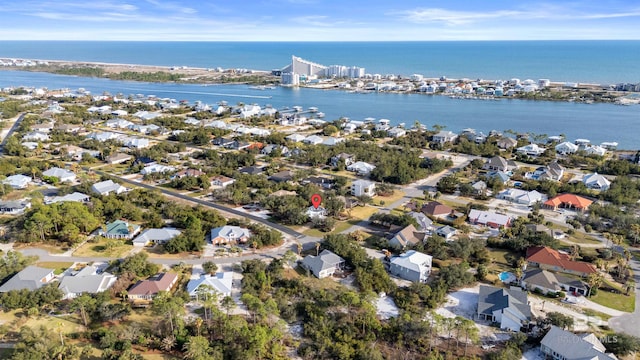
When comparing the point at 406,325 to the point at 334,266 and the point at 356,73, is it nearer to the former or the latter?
the point at 334,266

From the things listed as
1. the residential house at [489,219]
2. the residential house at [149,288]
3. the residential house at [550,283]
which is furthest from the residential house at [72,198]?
the residential house at [550,283]

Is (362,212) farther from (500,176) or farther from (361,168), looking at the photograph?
(500,176)

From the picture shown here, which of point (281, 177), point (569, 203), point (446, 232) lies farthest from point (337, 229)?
point (569, 203)

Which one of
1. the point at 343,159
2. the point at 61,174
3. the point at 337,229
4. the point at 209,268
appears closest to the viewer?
the point at 209,268

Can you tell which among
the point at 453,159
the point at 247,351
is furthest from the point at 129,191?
the point at 453,159

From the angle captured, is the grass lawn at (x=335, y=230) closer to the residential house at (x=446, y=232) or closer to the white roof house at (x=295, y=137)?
the residential house at (x=446, y=232)

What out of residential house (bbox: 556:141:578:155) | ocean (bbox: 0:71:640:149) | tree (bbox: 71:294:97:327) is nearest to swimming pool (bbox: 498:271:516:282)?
tree (bbox: 71:294:97:327)
